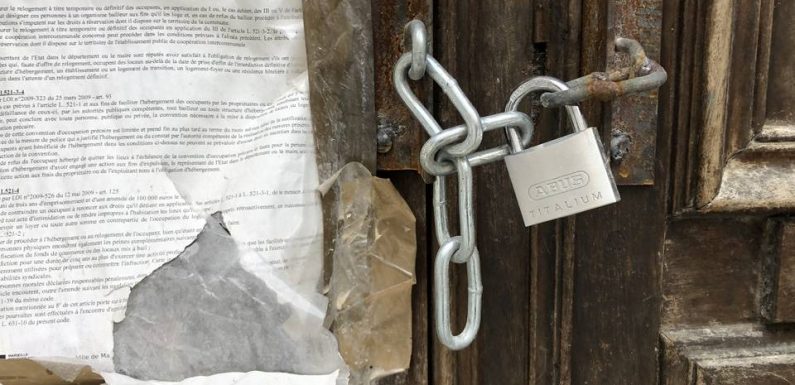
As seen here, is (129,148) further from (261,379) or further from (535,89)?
(535,89)

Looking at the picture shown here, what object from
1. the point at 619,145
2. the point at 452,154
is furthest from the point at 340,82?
the point at 619,145

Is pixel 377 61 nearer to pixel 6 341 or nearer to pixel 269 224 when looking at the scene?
pixel 269 224

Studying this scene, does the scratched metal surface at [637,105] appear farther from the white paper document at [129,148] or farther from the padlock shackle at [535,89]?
the white paper document at [129,148]

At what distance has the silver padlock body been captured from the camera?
350 millimetres

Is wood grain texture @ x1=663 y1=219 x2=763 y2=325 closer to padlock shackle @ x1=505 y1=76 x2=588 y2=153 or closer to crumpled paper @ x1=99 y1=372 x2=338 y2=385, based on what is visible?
padlock shackle @ x1=505 y1=76 x2=588 y2=153

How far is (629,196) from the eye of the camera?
46 cm

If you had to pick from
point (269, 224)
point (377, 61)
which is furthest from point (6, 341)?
point (377, 61)

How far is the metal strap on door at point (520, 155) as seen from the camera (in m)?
0.35

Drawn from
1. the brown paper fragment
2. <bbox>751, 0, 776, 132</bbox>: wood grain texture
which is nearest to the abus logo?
<bbox>751, 0, 776, 132</bbox>: wood grain texture

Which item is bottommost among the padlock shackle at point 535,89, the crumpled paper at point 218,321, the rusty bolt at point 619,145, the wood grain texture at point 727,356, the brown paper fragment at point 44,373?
the wood grain texture at point 727,356

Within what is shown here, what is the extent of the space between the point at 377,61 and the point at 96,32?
22 cm

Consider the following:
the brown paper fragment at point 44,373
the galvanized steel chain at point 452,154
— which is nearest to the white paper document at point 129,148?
the brown paper fragment at point 44,373

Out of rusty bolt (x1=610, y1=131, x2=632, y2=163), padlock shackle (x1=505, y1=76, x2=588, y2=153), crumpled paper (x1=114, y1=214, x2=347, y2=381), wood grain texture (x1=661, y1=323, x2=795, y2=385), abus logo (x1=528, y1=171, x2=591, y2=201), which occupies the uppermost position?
padlock shackle (x1=505, y1=76, x2=588, y2=153)

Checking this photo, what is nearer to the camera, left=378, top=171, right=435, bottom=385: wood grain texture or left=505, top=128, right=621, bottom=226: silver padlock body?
left=505, top=128, right=621, bottom=226: silver padlock body
